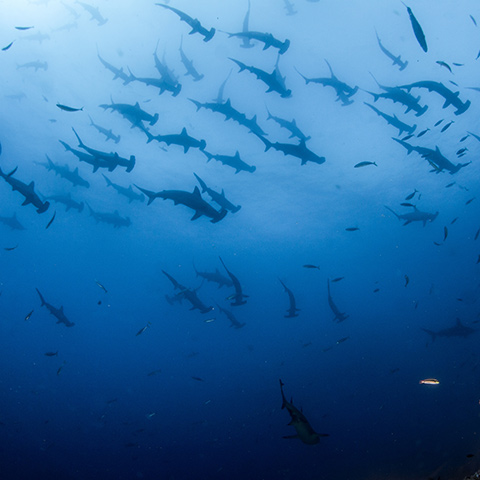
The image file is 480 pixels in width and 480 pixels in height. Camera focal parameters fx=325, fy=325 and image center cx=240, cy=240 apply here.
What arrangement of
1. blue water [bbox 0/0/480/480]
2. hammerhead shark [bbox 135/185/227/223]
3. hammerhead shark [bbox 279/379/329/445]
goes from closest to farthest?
hammerhead shark [bbox 279/379/329/445] → hammerhead shark [bbox 135/185/227/223] → blue water [bbox 0/0/480/480]

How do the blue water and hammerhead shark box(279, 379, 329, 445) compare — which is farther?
the blue water

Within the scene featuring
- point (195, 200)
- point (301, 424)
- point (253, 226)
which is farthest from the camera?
point (253, 226)

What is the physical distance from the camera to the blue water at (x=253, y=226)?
54.1 feet

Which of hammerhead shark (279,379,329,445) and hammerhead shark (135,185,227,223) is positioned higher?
hammerhead shark (135,185,227,223)

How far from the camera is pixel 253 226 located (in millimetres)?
39625

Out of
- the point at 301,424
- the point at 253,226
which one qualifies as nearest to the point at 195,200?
the point at 301,424

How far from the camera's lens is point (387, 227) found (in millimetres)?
47750

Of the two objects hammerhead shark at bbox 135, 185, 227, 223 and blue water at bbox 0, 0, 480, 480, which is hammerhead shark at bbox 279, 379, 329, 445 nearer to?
hammerhead shark at bbox 135, 185, 227, 223

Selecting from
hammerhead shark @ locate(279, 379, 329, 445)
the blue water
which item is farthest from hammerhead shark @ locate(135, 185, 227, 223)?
hammerhead shark @ locate(279, 379, 329, 445)

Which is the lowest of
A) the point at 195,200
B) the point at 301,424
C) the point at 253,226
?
the point at 253,226

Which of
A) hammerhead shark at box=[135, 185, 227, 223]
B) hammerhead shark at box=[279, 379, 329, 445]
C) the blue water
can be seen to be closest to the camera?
hammerhead shark at box=[279, 379, 329, 445]

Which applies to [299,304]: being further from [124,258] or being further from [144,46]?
[144,46]

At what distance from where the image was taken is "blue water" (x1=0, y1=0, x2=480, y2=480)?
54.1 ft

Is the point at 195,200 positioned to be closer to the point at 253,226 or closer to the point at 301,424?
the point at 301,424
